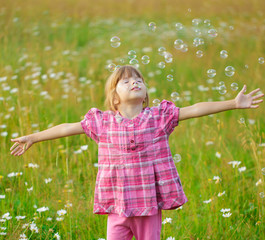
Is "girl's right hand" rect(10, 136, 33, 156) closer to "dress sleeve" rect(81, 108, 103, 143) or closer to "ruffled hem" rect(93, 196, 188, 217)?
"dress sleeve" rect(81, 108, 103, 143)

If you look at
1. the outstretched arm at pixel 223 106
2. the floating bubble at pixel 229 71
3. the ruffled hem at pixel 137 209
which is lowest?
the ruffled hem at pixel 137 209

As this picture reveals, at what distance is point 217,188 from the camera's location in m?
3.18

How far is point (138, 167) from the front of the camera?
2.20m

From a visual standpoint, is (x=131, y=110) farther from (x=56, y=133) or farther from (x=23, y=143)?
(x=23, y=143)

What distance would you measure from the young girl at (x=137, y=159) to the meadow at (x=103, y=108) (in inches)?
19.2

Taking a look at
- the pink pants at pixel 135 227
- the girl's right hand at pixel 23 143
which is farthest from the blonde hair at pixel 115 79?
the pink pants at pixel 135 227

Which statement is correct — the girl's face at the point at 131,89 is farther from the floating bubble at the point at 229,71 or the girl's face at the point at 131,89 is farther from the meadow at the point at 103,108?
the floating bubble at the point at 229,71

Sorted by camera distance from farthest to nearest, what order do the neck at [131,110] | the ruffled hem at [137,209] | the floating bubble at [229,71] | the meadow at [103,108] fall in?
1. the floating bubble at [229,71]
2. the meadow at [103,108]
3. the neck at [131,110]
4. the ruffled hem at [137,209]

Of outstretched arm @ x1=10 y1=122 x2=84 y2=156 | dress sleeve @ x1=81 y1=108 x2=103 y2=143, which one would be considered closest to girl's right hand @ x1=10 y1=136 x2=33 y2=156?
outstretched arm @ x1=10 y1=122 x2=84 y2=156

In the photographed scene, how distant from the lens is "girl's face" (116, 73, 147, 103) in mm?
2238

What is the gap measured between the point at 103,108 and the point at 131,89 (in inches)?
76.2

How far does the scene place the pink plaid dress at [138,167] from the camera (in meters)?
2.19

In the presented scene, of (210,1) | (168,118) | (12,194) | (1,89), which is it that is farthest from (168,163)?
(210,1)

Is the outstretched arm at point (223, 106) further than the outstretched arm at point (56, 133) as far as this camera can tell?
No
